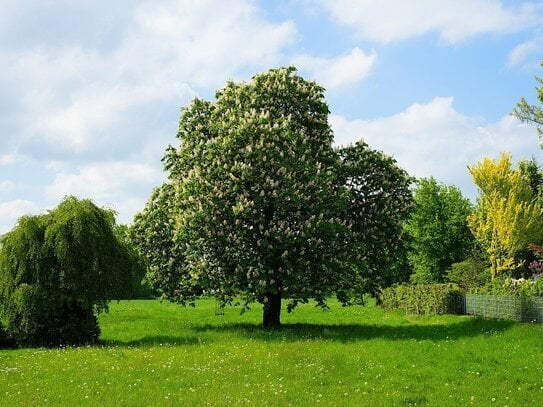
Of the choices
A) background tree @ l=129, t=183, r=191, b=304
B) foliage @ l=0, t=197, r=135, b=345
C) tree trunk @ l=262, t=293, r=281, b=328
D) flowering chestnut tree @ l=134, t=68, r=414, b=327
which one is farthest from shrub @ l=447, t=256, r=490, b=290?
foliage @ l=0, t=197, r=135, b=345

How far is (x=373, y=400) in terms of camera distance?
14680mm

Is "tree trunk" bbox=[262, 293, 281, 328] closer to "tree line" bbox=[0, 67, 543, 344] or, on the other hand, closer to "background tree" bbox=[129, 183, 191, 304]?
"tree line" bbox=[0, 67, 543, 344]

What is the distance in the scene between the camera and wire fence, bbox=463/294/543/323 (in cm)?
2959

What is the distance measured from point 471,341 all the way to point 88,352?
50.6ft

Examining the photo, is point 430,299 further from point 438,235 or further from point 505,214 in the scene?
point 438,235

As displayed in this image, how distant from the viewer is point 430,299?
4309 cm

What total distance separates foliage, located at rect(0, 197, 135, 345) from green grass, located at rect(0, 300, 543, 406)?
1565 mm

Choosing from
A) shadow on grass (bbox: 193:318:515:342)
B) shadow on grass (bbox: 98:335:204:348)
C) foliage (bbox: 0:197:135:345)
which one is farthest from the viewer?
shadow on grass (bbox: 193:318:515:342)

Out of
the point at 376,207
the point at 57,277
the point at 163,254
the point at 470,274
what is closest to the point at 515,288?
the point at 376,207

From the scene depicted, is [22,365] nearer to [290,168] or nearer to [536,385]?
[290,168]

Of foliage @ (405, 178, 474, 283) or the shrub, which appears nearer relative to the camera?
the shrub

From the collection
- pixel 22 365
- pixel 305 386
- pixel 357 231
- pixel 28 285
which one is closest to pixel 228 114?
pixel 357 231

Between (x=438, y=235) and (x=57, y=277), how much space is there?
62.7 m

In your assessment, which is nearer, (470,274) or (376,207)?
(376,207)
